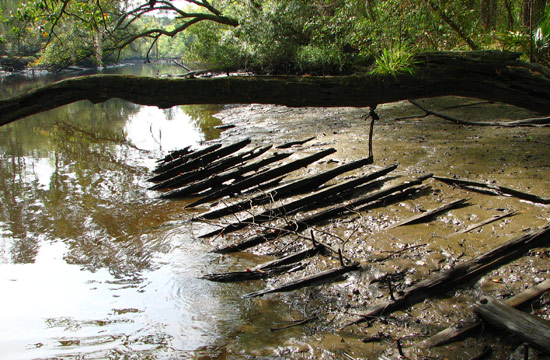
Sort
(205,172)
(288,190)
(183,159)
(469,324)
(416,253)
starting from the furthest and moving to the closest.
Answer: (183,159), (205,172), (288,190), (416,253), (469,324)

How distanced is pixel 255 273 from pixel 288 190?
1.89m

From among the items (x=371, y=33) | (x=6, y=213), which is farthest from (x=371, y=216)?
(x=371, y=33)

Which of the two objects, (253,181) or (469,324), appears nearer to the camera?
(469,324)

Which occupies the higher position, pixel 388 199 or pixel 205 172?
pixel 205 172

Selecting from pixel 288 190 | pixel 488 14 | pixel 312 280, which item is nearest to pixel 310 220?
pixel 288 190

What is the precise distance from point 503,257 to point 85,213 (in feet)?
21.0

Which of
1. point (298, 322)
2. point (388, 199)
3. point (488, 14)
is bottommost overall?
point (298, 322)

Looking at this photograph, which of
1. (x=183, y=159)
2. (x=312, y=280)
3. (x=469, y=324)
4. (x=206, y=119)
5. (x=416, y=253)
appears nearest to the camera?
(x=469, y=324)

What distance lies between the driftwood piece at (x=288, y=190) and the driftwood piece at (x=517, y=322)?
3.19 meters

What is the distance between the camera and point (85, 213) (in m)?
7.00

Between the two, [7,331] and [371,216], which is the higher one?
[371,216]

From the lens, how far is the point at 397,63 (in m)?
5.45

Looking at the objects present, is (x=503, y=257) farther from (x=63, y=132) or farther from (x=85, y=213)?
(x=63, y=132)

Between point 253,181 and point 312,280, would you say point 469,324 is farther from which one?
point 253,181
